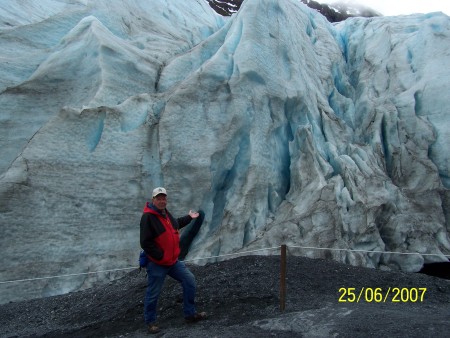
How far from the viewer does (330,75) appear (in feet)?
43.3

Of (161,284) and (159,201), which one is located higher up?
(159,201)

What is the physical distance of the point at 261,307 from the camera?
14.9ft

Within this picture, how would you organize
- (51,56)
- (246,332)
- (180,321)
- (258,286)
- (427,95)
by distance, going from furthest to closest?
(427,95), (51,56), (258,286), (180,321), (246,332)

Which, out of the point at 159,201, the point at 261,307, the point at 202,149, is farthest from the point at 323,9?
the point at 159,201

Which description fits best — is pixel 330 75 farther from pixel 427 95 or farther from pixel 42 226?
pixel 42 226

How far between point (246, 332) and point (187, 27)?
11889mm

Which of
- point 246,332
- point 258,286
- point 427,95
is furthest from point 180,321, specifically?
point 427,95

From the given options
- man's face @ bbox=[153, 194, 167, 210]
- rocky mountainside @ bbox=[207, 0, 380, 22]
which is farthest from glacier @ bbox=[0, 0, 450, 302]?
rocky mountainside @ bbox=[207, 0, 380, 22]

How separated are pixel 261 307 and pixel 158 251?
4.64 feet
